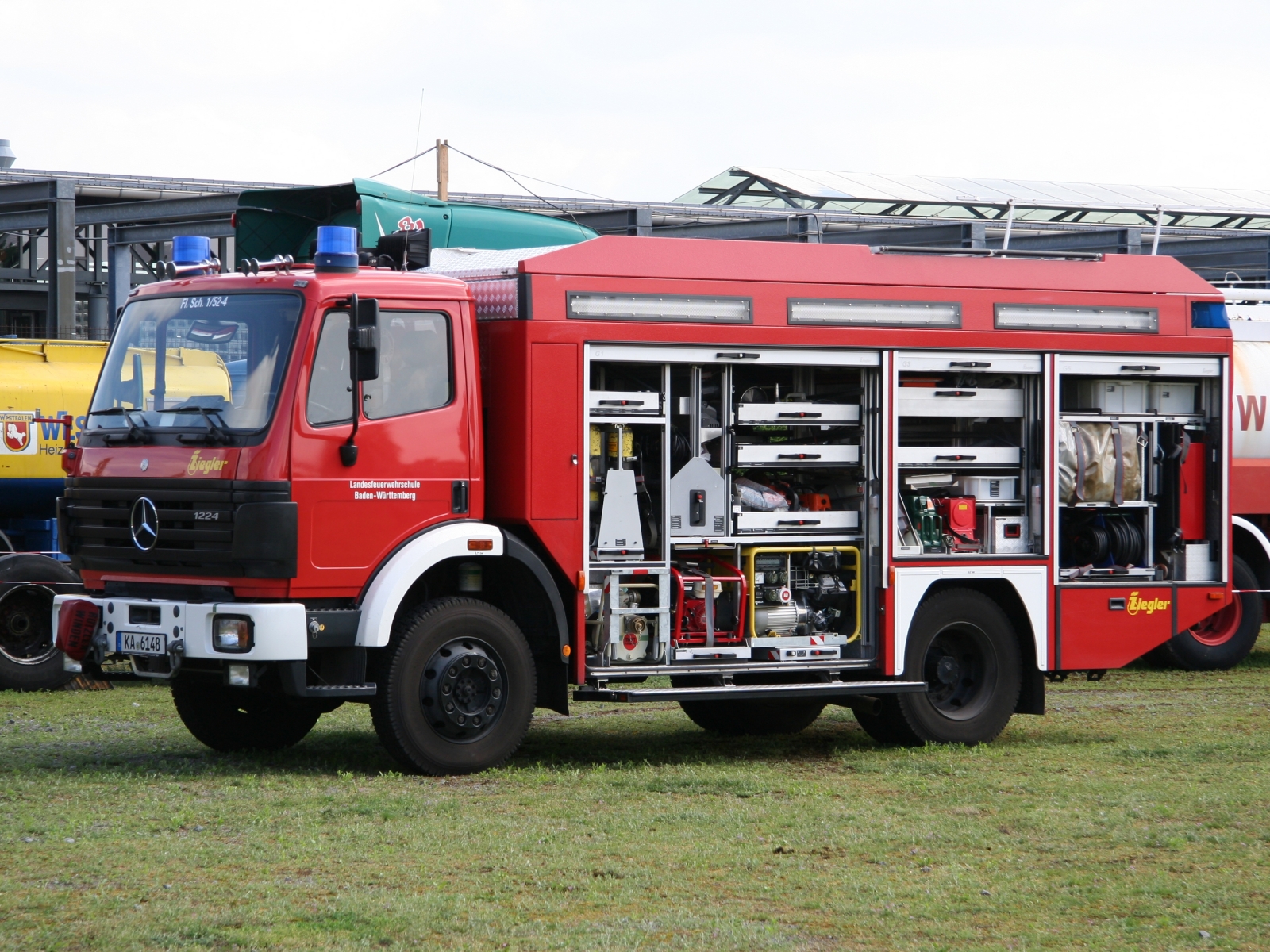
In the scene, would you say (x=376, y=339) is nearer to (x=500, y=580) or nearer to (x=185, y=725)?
(x=500, y=580)

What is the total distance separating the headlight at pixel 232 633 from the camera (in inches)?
363

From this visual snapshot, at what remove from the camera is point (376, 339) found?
9.31 m

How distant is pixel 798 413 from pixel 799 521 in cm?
68

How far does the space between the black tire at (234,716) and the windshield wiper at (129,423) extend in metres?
1.68

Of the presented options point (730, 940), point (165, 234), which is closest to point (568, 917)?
point (730, 940)

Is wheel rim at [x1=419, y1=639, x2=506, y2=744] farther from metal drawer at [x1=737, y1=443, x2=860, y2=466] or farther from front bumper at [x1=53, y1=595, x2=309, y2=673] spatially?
metal drawer at [x1=737, y1=443, x2=860, y2=466]

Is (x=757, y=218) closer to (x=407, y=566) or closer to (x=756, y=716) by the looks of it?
(x=756, y=716)

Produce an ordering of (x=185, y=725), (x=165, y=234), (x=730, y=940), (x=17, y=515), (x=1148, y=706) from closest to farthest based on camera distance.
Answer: (x=730, y=940) < (x=185, y=725) < (x=1148, y=706) < (x=17, y=515) < (x=165, y=234)

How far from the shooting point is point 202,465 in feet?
30.8

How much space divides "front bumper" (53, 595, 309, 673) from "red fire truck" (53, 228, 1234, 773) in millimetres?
17

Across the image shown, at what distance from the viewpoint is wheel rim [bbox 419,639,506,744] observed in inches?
384

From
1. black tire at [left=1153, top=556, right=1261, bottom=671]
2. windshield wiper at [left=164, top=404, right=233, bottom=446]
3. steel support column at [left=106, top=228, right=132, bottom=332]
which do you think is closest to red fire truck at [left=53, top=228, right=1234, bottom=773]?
windshield wiper at [left=164, top=404, right=233, bottom=446]

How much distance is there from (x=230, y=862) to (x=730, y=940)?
2.40 meters

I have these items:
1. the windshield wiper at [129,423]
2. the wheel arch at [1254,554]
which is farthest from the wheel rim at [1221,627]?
the windshield wiper at [129,423]
